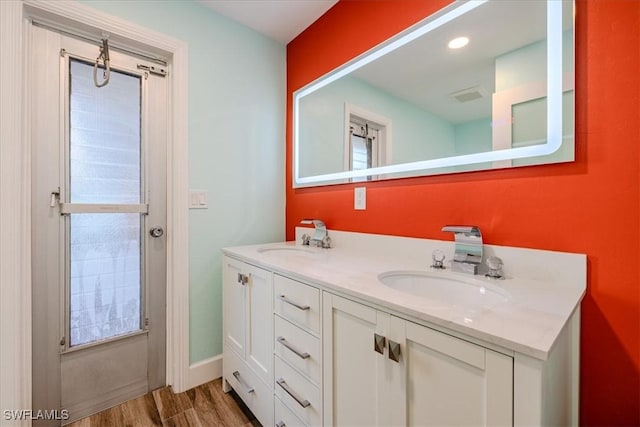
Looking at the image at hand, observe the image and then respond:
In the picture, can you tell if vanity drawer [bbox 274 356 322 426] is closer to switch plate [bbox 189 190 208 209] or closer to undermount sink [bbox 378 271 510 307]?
undermount sink [bbox 378 271 510 307]

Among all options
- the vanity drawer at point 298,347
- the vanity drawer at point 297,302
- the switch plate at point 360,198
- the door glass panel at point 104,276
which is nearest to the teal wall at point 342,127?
the switch plate at point 360,198

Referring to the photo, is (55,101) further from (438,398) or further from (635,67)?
(635,67)

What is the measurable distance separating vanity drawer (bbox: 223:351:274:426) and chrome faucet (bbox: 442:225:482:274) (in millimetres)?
969

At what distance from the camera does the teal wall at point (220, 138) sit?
167cm

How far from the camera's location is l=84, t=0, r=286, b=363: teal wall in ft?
5.47

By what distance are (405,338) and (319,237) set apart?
1.04 meters

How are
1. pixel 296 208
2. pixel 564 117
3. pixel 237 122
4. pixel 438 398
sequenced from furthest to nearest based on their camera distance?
pixel 296 208, pixel 237 122, pixel 564 117, pixel 438 398

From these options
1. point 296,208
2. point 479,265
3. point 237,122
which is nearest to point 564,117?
point 479,265

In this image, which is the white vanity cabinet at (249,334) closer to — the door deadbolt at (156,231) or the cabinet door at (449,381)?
the door deadbolt at (156,231)

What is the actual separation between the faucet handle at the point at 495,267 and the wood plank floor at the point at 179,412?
4.27ft

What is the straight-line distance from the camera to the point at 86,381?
1436 mm

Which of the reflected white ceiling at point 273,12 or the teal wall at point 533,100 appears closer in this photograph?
the teal wall at point 533,100

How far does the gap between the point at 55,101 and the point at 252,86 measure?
1.07 meters

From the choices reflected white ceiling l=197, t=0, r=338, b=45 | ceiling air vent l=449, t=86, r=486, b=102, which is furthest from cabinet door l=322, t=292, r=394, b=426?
reflected white ceiling l=197, t=0, r=338, b=45
